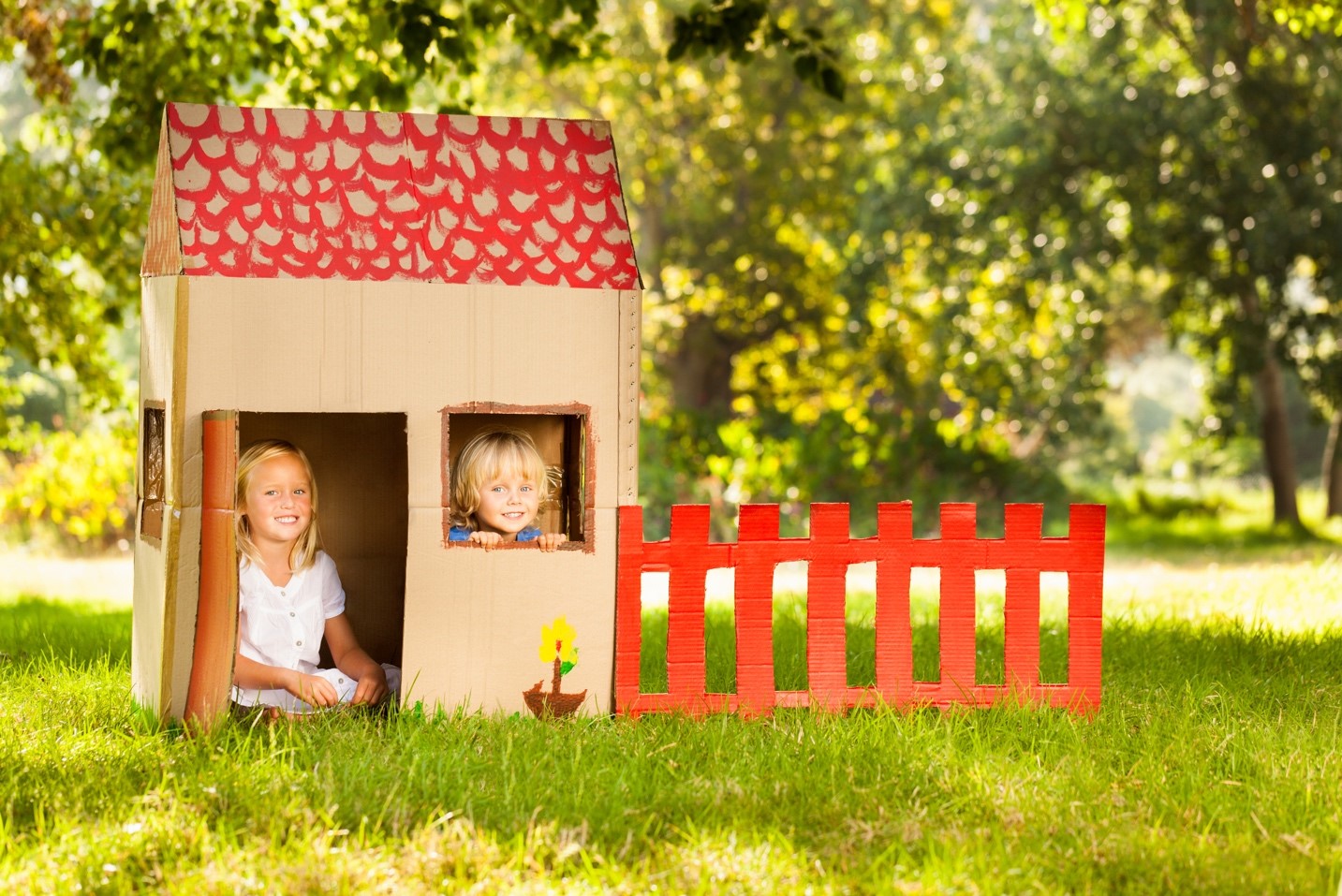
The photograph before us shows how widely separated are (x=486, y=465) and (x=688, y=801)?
166 centimetres

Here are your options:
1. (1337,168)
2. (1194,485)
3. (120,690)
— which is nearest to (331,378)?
(120,690)

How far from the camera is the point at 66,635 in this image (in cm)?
652

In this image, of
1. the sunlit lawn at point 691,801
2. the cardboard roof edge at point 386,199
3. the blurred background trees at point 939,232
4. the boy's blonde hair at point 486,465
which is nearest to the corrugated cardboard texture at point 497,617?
the sunlit lawn at point 691,801

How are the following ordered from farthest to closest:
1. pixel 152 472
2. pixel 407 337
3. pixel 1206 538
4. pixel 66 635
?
pixel 1206 538 → pixel 66 635 → pixel 152 472 → pixel 407 337

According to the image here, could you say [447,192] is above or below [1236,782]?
above

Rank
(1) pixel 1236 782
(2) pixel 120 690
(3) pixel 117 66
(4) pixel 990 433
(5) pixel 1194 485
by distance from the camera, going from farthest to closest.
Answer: (5) pixel 1194 485
(4) pixel 990 433
(3) pixel 117 66
(2) pixel 120 690
(1) pixel 1236 782

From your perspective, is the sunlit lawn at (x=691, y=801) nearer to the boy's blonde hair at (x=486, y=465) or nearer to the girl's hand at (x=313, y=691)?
the girl's hand at (x=313, y=691)

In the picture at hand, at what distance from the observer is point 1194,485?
1289 inches

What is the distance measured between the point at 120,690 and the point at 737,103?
13.6 metres

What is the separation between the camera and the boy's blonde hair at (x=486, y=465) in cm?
483

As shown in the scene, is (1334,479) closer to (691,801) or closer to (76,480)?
(76,480)

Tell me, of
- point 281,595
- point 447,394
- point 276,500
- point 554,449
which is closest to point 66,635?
point 281,595

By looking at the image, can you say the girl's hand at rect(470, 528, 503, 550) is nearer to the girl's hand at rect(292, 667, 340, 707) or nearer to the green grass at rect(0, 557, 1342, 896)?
the green grass at rect(0, 557, 1342, 896)

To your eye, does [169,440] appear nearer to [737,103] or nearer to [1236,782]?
[1236,782]
